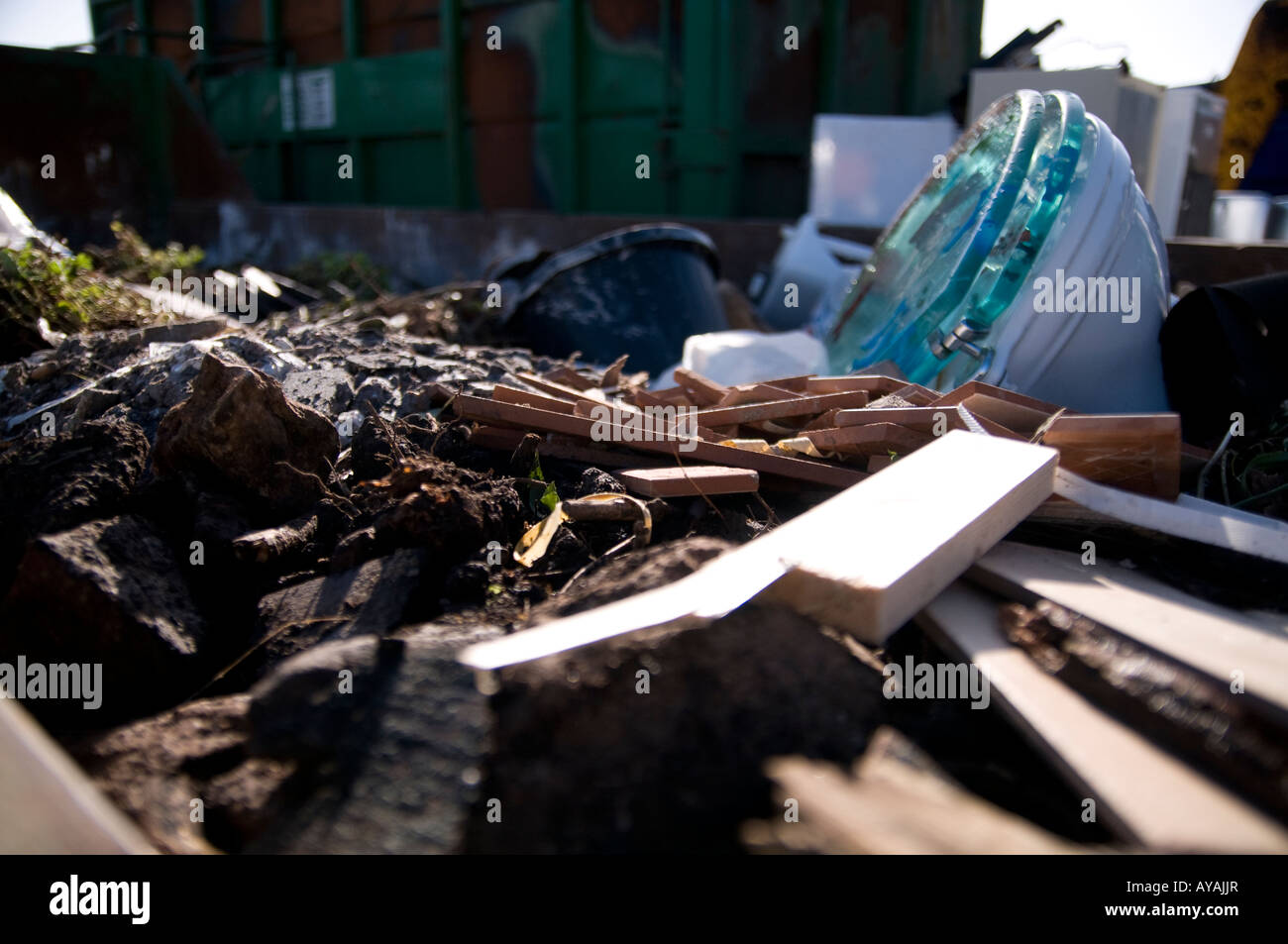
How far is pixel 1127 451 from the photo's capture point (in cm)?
225

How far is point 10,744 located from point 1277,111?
13.4m

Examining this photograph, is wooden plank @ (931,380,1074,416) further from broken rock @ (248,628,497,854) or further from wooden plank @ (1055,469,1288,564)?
broken rock @ (248,628,497,854)

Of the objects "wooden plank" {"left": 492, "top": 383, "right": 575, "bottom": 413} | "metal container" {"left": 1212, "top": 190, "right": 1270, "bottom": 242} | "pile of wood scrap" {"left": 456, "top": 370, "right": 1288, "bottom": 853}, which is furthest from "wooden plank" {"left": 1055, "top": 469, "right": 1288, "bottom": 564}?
"metal container" {"left": 1212, "top": 190, "right": 1270, "bottom": 242}

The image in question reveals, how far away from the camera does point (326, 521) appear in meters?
2.27

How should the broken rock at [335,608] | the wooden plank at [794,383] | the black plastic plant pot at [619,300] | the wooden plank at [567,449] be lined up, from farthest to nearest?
the black plastic plant pot at [619,300], the wooden plank at [794,383], the wooden plank at [567,449], the broken rock at [335,608]

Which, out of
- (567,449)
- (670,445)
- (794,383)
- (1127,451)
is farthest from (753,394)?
(1127,451)

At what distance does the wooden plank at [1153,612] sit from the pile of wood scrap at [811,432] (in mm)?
400

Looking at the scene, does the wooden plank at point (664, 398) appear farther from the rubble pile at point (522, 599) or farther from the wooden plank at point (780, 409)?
the wooden plank at point (780, 409)

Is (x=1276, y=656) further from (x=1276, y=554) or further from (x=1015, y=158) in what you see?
(x=1015, y=158)

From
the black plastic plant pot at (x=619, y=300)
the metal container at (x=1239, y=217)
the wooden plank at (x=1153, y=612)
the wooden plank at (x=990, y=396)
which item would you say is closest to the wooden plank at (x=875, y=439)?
the wooden plank at (x=990, y=396)

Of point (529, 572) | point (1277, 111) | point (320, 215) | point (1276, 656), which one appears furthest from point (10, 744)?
point (1277, 111)

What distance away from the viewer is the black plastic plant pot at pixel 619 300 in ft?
15.4

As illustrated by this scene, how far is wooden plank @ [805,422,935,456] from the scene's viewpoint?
2.40 m

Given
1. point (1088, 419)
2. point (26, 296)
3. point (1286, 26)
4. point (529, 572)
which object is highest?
point (1286, 26)
